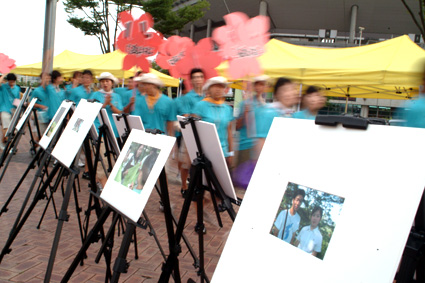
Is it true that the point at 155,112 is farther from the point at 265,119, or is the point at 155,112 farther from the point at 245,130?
the point at 265,119

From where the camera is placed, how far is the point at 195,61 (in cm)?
509

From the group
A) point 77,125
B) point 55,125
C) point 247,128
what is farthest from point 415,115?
point 55,125

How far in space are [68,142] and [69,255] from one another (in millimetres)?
1240

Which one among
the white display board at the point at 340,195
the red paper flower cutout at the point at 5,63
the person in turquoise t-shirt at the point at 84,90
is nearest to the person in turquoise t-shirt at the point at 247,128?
the white display board at the point at 340,195

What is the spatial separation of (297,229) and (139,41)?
4159 millimetres

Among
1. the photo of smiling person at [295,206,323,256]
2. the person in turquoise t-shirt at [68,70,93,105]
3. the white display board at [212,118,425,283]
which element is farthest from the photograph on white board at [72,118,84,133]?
the person in turquoise t-shirt at [68,70,93,105]

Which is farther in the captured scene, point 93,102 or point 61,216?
point 93,102

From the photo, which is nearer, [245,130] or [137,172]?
[137,172]

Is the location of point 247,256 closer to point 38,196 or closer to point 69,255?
point 38,196

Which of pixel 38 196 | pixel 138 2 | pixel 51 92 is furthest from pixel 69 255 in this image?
pixel 138 2

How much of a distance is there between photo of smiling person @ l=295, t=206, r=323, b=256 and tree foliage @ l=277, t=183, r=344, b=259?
0.5 inches

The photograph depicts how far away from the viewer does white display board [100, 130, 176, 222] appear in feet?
6.10

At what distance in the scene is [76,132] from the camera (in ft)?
9.10

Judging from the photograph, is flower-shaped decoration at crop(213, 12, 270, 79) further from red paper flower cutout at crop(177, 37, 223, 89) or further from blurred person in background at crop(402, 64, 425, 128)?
blurred person in background at crop(402, 64, 425, 128)
